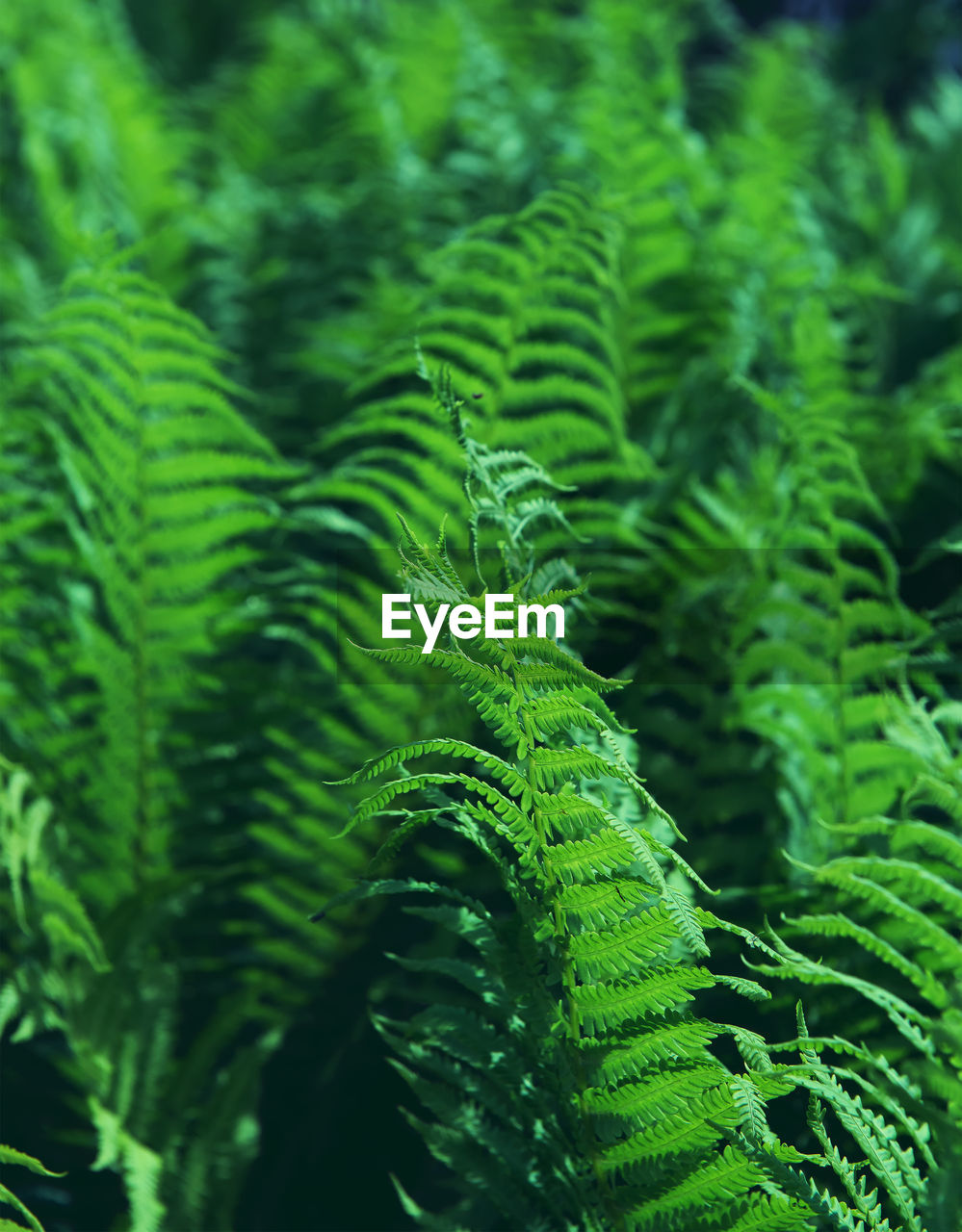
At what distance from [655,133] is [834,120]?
1.00 meters

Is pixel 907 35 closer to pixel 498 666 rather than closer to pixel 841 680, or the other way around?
pixel 841 680

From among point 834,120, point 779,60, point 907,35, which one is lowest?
point 834,120

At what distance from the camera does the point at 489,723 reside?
0.54m

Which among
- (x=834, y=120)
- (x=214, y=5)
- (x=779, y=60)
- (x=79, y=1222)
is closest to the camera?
(x=79, y=1222)

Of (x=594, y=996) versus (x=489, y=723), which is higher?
(x=489, y=723)

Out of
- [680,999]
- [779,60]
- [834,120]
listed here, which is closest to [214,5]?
[779,60]

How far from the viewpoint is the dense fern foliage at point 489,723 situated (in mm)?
534

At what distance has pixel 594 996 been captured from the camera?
53 centimetres

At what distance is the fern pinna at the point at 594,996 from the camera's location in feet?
1.63

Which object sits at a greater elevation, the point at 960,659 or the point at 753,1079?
the point at 960,659

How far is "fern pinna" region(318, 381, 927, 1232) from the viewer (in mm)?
498

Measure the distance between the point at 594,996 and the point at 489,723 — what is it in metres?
0.14

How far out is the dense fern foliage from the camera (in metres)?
0.53

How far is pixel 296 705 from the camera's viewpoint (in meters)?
0.95
